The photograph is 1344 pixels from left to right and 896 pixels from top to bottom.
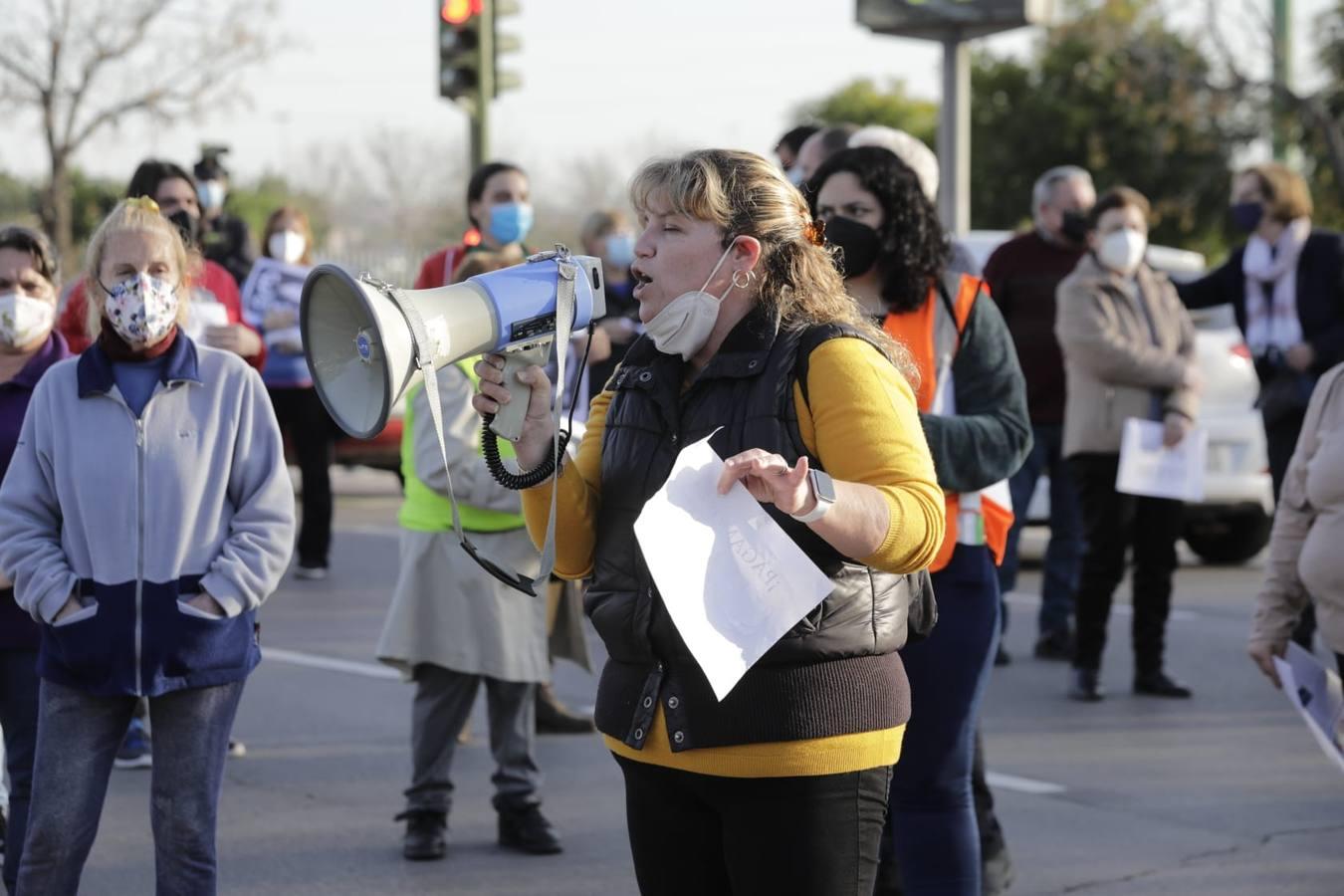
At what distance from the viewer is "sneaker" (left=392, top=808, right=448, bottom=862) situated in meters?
5.75

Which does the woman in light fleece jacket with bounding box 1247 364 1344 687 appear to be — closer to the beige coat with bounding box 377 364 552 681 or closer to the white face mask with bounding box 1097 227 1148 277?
the beige coat with bounding box 377 364 552 681

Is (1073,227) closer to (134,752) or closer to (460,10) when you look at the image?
(134,752)

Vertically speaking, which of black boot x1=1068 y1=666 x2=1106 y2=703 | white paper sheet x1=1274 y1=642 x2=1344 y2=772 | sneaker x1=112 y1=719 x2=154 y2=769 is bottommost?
black boot x1=1068 y1=666 x2=1106 y2=703

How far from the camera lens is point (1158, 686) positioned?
8.30 metres

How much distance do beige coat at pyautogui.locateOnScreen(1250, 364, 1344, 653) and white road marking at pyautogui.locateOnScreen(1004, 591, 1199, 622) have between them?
17.3ft

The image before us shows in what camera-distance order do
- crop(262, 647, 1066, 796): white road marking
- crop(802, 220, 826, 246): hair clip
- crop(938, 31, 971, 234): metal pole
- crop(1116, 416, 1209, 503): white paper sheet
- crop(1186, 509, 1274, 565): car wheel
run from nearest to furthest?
crop(802, 220, 826, 246): hair clip < crop(1116, 416, 1209, 503): white paper sheet < crop(262, 647, 1066, 796): white road marking < crop(938, 31, 971, 234): metal pole < crop(1186, 509, 1274, 565): car wheel

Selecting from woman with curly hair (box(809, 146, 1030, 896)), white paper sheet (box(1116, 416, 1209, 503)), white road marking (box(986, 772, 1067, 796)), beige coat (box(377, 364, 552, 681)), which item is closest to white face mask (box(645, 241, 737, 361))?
woman with curly hair (box(809, 146, 1030, 896))

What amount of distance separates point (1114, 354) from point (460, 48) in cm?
605

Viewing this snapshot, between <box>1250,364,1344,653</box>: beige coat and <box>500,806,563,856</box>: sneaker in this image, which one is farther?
<box>500,806,563,856</box>: sneaker

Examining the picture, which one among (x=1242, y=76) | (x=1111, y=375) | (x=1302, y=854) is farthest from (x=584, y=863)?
(x=1242, y=76)

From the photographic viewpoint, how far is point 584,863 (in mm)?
5730

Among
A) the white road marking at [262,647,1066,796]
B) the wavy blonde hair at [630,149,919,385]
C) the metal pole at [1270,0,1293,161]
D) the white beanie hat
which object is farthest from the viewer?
the metal pole at [1270,0,1293,161]

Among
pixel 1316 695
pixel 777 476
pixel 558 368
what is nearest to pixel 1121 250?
pixel 1316 695

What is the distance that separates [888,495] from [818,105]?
41.2 metres
